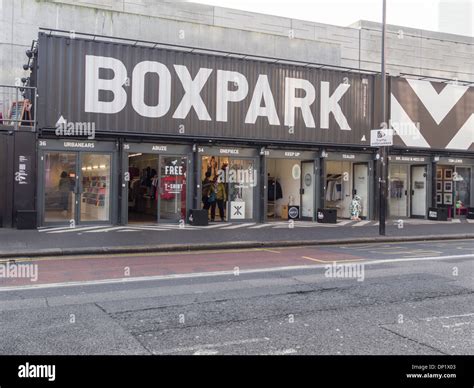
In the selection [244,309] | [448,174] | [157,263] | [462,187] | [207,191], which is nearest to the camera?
[244,309]

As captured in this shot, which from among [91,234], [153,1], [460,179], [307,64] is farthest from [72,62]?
[460,179]

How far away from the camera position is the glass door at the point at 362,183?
22931 millimetres

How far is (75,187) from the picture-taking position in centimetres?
1770

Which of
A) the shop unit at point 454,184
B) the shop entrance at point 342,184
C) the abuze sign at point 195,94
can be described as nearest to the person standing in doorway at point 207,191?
the abuze sign at point 195,94

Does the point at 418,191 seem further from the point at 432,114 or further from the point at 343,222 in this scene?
the point at 343,222

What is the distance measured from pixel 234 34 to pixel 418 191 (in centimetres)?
1132

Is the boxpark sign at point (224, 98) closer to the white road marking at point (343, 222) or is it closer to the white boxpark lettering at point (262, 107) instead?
the white boxpark lettering at point (262, 107)

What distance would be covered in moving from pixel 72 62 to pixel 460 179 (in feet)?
60.9

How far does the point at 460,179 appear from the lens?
82.8ft

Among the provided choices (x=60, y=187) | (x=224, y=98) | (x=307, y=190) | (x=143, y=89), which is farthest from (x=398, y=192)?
(x=60, y=187)

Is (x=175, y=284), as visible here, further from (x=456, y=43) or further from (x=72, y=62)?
(x=456, y=43)

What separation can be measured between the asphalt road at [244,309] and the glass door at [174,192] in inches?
318

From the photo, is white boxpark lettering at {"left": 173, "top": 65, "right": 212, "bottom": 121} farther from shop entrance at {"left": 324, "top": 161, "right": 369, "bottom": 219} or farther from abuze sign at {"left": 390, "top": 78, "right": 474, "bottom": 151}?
abuze sign at {"left": 390, "top": 78, "right": 474, "bottom": 151}

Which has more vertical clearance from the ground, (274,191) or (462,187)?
(462,187)
